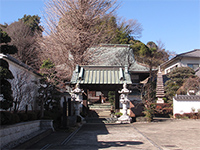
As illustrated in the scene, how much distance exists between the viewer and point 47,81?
15.0 meters

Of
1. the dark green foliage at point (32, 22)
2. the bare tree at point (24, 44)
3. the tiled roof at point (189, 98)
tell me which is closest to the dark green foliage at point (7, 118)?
the tiled roof at point (189, 98)

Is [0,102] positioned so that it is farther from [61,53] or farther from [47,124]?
[61,53]

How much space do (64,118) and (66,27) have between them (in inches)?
449

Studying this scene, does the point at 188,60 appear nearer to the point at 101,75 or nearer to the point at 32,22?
the point at 101,75

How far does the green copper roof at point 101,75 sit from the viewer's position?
51.4ft

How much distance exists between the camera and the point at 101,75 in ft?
53.3

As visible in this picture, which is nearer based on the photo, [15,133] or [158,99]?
[15,133]

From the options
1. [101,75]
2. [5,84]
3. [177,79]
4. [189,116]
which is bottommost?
[189,116]

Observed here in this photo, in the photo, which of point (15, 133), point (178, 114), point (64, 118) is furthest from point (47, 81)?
point (178, 114)

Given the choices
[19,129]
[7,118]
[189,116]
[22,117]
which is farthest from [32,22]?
[7,118]

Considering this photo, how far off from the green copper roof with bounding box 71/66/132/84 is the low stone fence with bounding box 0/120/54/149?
5.12 m

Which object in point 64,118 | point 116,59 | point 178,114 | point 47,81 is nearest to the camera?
point 64,118

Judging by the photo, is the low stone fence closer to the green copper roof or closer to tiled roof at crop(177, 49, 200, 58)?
the green copper roof

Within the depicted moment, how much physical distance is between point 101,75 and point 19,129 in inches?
347
